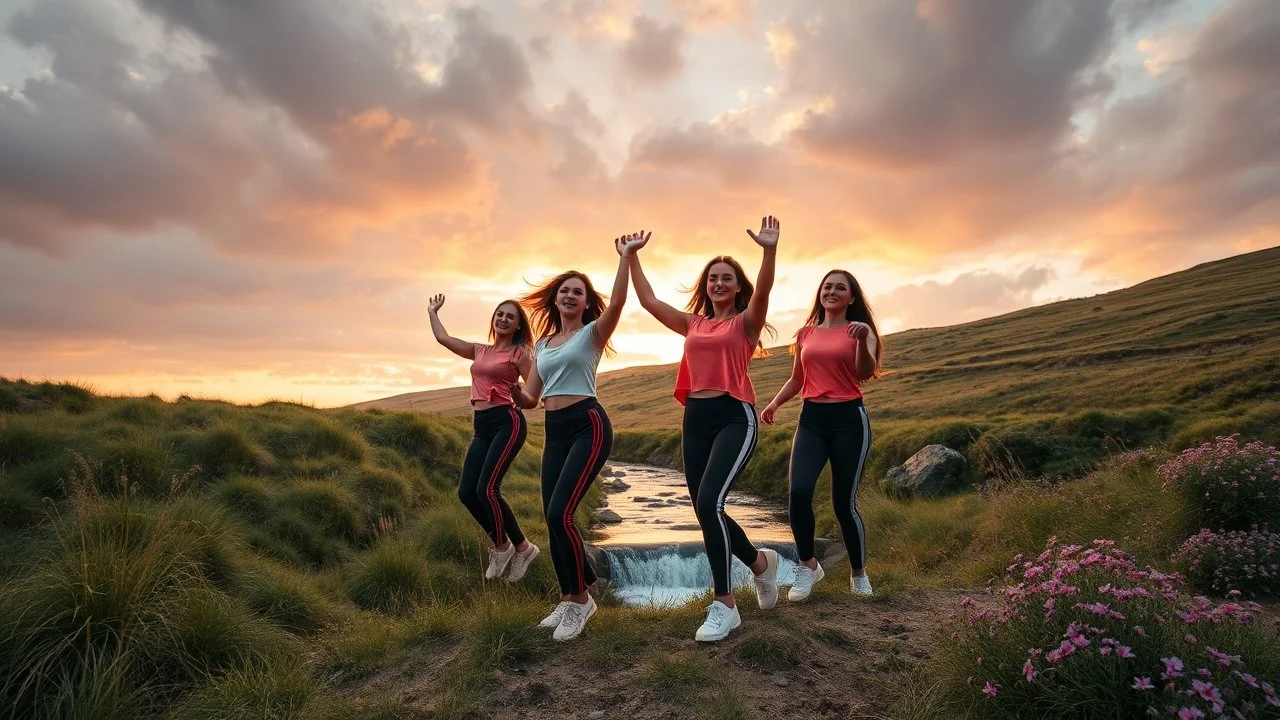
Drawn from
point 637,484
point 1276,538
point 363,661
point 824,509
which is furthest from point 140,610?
point 637,484

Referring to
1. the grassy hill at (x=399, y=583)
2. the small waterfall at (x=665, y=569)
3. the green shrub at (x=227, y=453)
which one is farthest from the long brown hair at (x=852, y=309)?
the green shrub at (x=227, y=453)

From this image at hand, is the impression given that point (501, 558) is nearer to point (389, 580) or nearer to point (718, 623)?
point (389, 580)

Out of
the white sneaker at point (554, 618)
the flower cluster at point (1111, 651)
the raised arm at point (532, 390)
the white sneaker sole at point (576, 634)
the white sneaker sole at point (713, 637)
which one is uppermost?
the raised arm at point (532, 390)

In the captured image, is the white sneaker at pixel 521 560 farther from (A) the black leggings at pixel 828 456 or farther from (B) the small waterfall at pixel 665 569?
(B) the small waterfall at pixel 665 569

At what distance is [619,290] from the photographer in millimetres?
5805

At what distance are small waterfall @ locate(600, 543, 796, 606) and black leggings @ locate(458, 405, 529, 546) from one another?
16.8 feet

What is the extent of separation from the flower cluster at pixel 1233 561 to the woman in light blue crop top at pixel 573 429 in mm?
6010

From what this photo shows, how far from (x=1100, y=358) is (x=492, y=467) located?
41.7 m

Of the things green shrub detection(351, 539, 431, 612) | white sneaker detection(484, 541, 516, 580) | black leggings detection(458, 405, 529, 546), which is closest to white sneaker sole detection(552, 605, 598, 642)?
black leggings detection(458, 405, 529, 546)

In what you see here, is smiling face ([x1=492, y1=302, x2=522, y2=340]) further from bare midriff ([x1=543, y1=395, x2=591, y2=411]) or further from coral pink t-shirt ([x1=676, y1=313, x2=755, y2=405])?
coral pink t-shirt ([x1=676, y1=313, x2=755, y2=405])

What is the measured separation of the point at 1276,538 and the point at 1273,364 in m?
22.6

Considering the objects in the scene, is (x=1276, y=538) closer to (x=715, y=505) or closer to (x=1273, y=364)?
(x=715, y=505)

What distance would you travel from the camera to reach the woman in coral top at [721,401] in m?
5.44

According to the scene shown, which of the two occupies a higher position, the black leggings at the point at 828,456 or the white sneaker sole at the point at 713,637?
the black leggings at the point at 828,456
